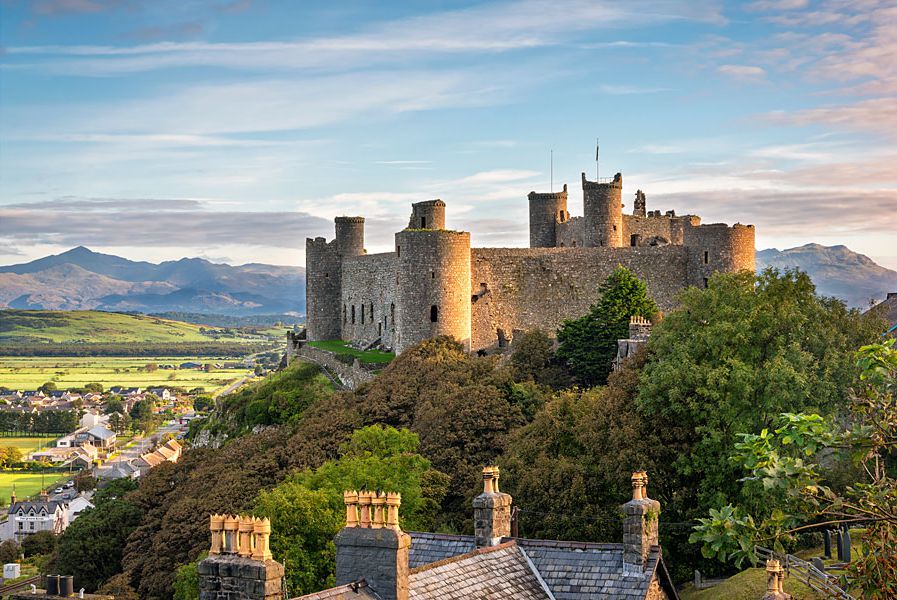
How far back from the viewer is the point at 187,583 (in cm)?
3772

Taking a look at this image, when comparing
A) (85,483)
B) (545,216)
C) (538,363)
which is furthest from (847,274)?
(538,363)

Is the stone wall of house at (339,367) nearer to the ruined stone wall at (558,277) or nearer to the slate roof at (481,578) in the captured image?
the ruined stone wall at (558,277)

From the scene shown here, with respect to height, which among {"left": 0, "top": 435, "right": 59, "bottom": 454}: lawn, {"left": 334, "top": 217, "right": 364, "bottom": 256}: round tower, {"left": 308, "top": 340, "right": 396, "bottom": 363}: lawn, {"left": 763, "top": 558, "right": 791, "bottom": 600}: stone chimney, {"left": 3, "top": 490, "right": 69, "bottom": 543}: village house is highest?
{"left": 334, "top": 217, "right": 364, "bottom": 256}: round tower

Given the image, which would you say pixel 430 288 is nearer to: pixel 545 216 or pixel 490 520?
pixel 545 216

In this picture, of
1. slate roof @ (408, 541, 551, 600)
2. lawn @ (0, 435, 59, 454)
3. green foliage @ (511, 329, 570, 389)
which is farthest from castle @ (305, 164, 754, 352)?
lawn @ (0, 435, 59, 454)

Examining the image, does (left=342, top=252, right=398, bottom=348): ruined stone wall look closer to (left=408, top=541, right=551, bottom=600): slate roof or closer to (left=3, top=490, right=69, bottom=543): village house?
(left=408, top=541, right=551, bottom=600): slate roof

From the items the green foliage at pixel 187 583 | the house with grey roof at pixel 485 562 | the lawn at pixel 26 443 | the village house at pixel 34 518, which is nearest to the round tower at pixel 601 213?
the green foliage at pixel 187 583

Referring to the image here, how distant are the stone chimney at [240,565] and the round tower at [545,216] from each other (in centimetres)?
5366

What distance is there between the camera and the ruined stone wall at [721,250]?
200 ft

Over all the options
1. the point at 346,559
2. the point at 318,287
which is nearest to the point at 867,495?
the point at 346,559

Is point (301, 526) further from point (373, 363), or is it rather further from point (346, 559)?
point (373, 363)

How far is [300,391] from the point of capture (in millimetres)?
63688

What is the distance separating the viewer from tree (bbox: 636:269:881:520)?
1316 inches

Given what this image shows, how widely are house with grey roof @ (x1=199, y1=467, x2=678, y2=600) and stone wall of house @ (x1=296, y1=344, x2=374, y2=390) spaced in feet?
116
